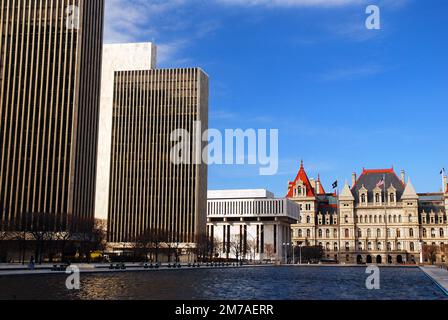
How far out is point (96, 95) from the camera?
455 feet

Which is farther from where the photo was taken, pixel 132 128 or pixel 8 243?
pixel 132 128

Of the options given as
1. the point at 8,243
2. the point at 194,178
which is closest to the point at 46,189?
the point at 8,243

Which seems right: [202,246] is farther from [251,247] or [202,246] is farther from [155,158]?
[251,247]

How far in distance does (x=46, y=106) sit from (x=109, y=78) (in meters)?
64.0

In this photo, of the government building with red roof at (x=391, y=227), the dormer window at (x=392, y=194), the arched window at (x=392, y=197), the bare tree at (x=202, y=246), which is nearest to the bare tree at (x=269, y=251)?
the government building with red roof at (x=391, y=227)

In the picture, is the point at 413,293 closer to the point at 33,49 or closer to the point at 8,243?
the point at 8,243

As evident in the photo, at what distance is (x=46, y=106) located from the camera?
424 ft

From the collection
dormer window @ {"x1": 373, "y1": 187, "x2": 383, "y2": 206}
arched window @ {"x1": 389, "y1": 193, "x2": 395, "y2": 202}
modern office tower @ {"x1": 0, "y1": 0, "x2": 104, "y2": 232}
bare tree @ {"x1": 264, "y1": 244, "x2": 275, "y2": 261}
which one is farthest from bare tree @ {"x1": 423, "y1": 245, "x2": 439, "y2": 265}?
modern office tower @ {"x1": 0, "y1": 0, "x2": 104, "y2": 232}

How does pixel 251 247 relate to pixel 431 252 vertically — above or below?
above

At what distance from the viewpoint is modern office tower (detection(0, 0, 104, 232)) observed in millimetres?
126125

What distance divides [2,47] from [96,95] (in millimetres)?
23973

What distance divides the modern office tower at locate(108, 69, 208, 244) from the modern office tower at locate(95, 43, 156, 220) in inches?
258

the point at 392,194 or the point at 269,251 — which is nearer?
the point at 269,251

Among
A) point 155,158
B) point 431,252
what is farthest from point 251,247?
point 431,252
